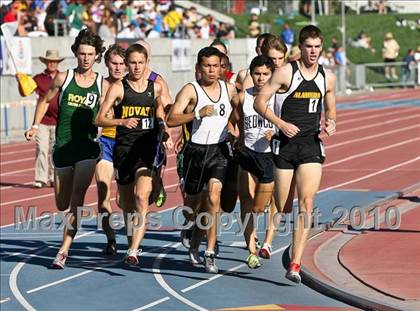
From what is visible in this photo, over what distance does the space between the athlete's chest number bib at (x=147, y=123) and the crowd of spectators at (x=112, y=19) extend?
1962 cm

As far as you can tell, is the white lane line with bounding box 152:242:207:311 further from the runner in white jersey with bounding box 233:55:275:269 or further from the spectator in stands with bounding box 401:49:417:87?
the spectator in stands with bounding box 401:49:417:87

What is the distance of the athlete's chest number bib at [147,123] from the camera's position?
13.7 meters

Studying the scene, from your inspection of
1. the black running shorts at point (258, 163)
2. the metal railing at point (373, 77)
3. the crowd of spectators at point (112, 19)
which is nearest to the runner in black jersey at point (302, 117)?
the black running shorts at point (258, 163)

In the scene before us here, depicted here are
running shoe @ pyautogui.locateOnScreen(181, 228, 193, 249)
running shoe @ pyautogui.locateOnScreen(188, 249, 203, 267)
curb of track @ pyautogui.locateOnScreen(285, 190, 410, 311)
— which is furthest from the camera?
running shoe @ pyautogui.locateOnScreen(181, 228, 193, 249)

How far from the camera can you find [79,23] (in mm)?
37375

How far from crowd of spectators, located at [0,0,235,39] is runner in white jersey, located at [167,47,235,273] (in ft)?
65.8

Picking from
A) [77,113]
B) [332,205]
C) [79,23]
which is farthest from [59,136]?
[79,23]

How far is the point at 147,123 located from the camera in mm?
13672

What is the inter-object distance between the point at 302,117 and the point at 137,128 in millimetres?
2062

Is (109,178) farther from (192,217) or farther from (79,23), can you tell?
(79,23)

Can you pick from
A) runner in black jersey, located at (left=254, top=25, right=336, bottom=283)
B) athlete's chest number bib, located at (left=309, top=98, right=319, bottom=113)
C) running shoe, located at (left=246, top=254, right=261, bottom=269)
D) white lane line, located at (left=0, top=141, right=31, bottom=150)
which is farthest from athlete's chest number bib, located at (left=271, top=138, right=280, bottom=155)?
white lane line, located at (left=0, top=141, right=31, bottom=150)

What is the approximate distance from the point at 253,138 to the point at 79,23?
2425 cm

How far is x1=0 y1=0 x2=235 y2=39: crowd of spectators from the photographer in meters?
36.3

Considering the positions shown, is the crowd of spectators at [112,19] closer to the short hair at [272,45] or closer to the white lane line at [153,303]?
the short hair at [272,45]
